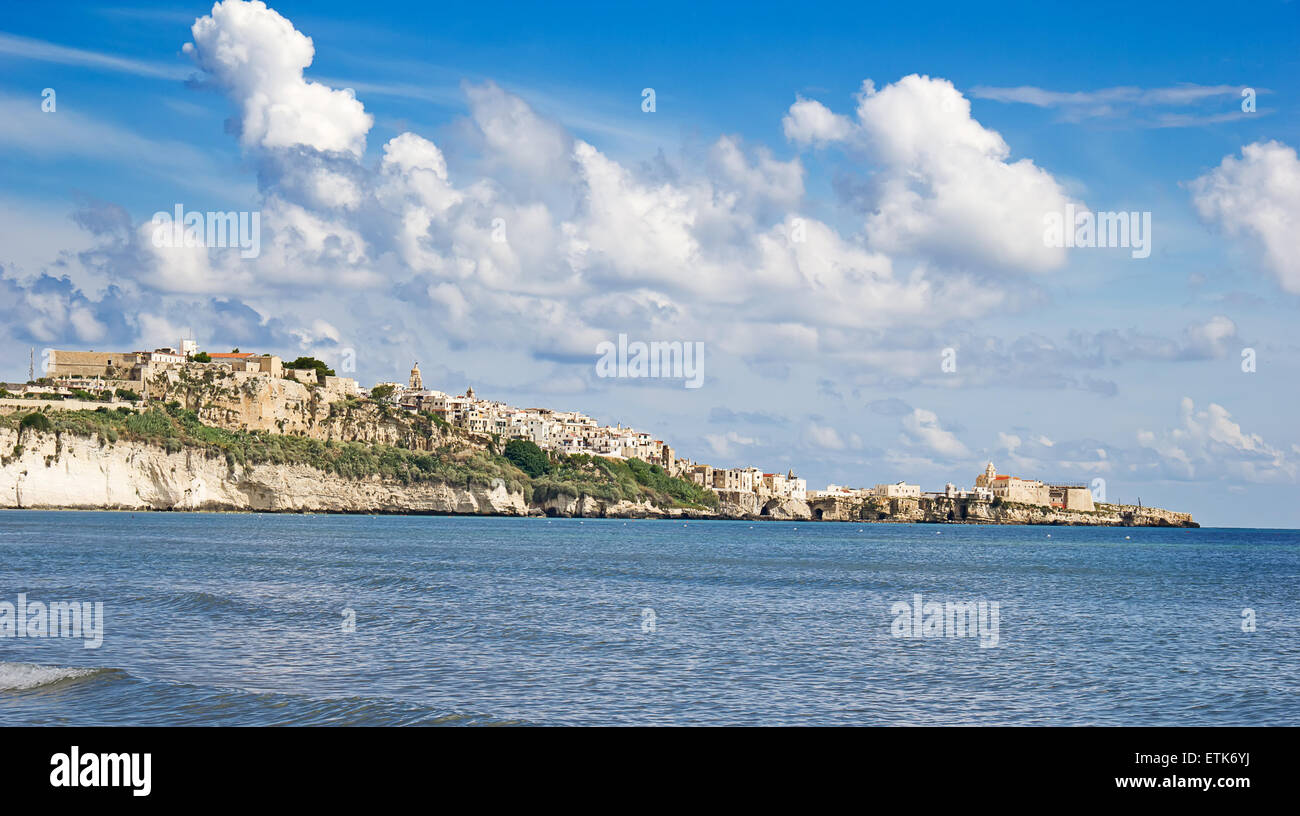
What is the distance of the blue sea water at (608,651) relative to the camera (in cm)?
1652

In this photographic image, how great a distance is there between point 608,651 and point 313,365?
167 meters

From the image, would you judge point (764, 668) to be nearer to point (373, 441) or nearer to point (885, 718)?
point (885, 718)

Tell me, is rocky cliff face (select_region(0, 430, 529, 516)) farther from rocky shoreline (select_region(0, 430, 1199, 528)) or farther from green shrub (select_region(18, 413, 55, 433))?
green shrub (select_region(18, 413, 55, 433))

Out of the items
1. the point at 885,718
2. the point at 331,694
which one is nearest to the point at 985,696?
the point at 885,718

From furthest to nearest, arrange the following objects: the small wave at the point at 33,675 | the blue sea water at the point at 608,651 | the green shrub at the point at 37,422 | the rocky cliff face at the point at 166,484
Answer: the rocky cliff face at the point at 166,484, the green shrub at the point at 37,422, the small wave at the point at 33,675, the blue sea water at the point at 608,651

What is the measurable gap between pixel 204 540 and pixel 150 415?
7140 centimetres

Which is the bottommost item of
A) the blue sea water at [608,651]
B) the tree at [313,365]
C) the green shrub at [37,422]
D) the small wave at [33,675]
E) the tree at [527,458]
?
the blue sea water at [608,651]

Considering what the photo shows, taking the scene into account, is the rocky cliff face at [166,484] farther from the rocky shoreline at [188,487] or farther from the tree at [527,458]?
the tree at [527,458]

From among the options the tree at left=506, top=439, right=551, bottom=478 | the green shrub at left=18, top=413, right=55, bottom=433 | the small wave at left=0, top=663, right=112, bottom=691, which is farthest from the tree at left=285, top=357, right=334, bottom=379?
the small wave at left=0, top=663, right=112, bottom=691

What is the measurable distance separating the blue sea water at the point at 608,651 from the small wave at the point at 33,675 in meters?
0.06

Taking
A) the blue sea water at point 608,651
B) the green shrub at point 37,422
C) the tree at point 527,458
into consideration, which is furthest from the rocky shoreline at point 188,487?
the blue sea water at point 608,651

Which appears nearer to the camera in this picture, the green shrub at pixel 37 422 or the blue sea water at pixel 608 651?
the blue sea water at pixel 608 651

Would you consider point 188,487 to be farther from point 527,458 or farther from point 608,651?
point 608,651
